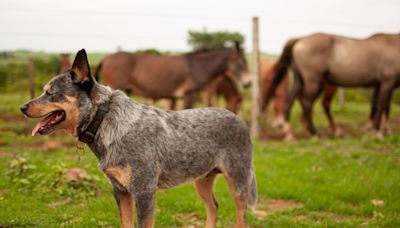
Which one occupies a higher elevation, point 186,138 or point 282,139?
point 186,138

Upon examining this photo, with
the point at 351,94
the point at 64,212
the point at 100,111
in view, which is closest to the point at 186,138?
the point at 100,111

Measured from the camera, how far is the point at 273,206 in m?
6.88

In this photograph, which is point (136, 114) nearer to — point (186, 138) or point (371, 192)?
point (186, 138)

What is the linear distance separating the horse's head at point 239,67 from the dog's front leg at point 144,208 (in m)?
10.1

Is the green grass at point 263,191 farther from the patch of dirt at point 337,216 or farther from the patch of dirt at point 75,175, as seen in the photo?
the patch of dirt at point 75,175

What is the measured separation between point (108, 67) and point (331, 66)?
579 cm

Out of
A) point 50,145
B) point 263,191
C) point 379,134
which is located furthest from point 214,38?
point 263,191

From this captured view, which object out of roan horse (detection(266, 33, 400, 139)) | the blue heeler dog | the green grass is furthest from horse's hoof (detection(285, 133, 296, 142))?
the blue heeler dog

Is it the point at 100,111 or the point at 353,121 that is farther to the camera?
the point at 353,121

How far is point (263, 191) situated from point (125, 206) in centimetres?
307

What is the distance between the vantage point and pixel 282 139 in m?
12.7

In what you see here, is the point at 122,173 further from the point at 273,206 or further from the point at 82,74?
the point at 273,206

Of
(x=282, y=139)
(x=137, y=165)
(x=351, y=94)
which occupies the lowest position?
(x=351, y=94)

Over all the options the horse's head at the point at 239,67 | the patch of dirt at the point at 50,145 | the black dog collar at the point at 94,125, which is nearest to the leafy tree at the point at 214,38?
the horse's head at the point at 239,67
